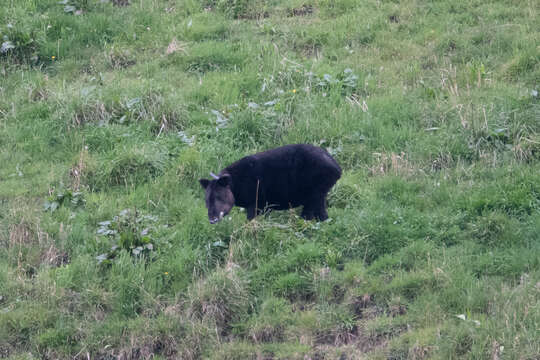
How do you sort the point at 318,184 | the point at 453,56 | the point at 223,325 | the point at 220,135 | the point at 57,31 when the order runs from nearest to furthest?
the point at 223,325, the point at 318,184, the point at 220,135, the point at 453,56, the point at 57,31

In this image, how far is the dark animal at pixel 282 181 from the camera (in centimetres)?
820

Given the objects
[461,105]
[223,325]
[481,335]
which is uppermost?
[461,105]

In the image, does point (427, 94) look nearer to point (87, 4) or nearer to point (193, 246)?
point (193, 246)

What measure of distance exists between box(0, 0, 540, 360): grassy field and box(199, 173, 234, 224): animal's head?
365mm

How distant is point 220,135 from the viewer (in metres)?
10.1

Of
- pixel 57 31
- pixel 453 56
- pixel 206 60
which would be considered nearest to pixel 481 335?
pixel 453 56

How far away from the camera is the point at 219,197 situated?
8.15 m

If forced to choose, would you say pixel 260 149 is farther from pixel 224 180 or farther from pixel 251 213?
pixel 224 180

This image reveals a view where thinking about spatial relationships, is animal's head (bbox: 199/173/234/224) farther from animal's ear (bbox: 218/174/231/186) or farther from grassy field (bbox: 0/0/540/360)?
grassy field (bbox: 0/0/540/360)

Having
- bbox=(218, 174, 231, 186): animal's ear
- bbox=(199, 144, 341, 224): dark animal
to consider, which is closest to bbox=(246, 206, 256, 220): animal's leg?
bbox=(199, 144, 341, 224): dark animal

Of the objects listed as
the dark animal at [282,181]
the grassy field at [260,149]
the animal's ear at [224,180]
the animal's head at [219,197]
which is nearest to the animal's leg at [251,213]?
the dark animal at [282,181]

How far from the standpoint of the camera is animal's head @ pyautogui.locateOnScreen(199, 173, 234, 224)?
8078mm

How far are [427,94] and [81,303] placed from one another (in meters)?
5.98

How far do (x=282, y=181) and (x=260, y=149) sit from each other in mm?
1578
